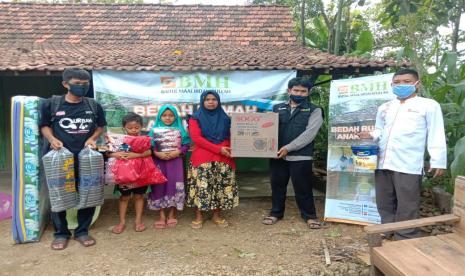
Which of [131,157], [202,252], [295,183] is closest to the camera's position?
[202,252]

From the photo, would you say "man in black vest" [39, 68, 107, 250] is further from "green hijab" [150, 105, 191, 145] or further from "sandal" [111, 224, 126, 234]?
"green hijab" [150, 105, 191, 145]

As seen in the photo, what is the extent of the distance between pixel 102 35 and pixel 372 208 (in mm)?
6537

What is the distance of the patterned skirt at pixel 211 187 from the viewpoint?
4113mm

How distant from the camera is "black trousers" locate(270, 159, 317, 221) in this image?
4.17 meters

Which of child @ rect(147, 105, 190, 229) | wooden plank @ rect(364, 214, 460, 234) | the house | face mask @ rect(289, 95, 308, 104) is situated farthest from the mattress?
wooden plank @ rect(364, 214, 460, 234)

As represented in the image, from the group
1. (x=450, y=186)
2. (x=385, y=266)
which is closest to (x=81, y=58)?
(x=385, y=266)

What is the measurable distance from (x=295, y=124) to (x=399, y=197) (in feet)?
4.45

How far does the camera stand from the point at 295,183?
4223mm

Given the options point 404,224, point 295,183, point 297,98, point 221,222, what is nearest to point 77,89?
point 221,222

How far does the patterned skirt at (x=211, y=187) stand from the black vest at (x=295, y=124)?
0.75 metres

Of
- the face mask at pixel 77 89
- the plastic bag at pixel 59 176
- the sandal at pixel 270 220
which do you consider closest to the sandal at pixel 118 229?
the plastic bag at pixel 59 176

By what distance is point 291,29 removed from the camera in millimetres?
8508

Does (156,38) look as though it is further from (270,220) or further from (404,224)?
(404,224)

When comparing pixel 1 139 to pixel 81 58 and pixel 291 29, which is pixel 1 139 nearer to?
pixel 81 58
